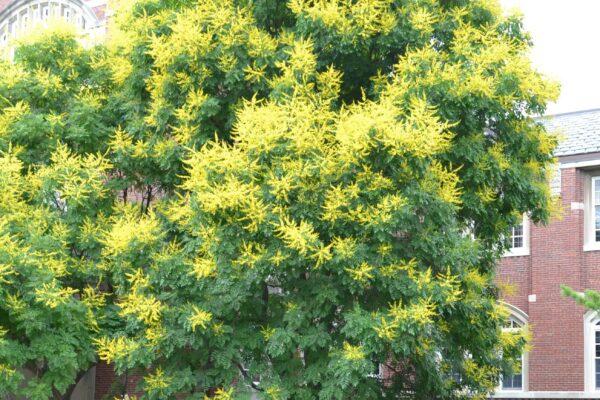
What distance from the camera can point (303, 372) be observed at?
16.7m

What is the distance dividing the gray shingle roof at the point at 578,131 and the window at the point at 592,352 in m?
4.49

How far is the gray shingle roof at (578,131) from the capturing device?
30.4 m

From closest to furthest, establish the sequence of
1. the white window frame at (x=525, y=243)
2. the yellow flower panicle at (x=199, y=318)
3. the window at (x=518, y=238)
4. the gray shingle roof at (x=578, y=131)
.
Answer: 1. the yellow flower panicle at (x=199, y=318)
2. the gray shingle roof at (x=578, y=131)
3. the white window frame at (x=525, y=243)
4. the window at (x=518, y=238)

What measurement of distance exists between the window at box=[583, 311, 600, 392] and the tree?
1077 cm

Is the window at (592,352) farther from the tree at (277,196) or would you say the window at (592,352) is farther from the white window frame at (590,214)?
the tree at (277,196)

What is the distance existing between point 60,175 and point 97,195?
707 millimetres

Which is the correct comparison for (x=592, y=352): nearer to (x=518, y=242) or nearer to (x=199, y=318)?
(x=518, y=242)

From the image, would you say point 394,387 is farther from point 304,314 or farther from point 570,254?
point 570,254

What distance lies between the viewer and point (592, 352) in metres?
29.8

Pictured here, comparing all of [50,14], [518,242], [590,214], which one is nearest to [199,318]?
[50,14]

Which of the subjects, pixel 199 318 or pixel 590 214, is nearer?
pixel 199 318

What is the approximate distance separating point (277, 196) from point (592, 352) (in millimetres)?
16934

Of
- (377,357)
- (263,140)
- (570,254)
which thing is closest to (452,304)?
(377,357)

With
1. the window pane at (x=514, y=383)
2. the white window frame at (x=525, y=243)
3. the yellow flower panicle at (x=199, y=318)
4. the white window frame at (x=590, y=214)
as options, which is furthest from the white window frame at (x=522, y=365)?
the yellow flower panicle at (x=199, y=318)
